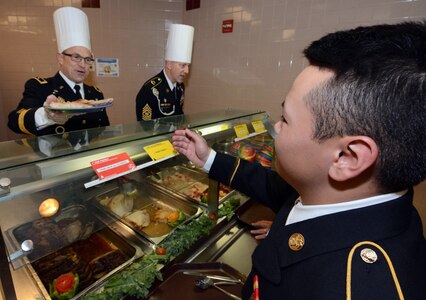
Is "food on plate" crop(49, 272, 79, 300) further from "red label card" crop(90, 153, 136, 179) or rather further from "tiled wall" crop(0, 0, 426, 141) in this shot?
"tiled wall" crop(0, 0, 426, 141)

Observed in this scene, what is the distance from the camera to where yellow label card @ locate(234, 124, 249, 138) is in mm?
1712

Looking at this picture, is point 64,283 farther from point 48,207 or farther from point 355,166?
point 355,166

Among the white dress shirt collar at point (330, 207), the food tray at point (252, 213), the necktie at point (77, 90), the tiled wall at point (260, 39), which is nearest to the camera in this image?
the white dress shirt collar at point (330, 207)

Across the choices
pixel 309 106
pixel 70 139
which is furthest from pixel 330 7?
pixel 70 139

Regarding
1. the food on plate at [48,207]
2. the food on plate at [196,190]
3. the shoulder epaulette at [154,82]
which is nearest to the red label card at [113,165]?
the food on plate at [48,207]

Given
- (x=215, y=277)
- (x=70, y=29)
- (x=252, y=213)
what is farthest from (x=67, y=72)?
(x=215, y=277)

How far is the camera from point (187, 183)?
6.43 ft

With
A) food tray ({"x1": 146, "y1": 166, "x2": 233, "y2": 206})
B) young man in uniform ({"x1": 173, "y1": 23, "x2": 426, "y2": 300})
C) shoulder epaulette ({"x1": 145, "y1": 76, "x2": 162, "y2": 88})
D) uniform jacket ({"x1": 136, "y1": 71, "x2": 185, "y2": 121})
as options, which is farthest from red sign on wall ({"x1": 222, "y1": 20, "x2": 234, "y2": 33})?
young man in uniform ({"x1": 173, "y1": 23, "x2": 426, "y2": 300})

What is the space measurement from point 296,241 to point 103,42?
4.11m

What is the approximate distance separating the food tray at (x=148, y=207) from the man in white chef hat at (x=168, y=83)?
131 centimetres

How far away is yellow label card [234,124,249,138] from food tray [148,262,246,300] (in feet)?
2.76

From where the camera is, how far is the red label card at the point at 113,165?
0.92m

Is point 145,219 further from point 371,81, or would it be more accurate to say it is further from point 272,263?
point 371,81

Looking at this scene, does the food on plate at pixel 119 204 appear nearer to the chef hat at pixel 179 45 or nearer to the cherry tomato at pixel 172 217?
the cherry tomato at pixel 172 217
